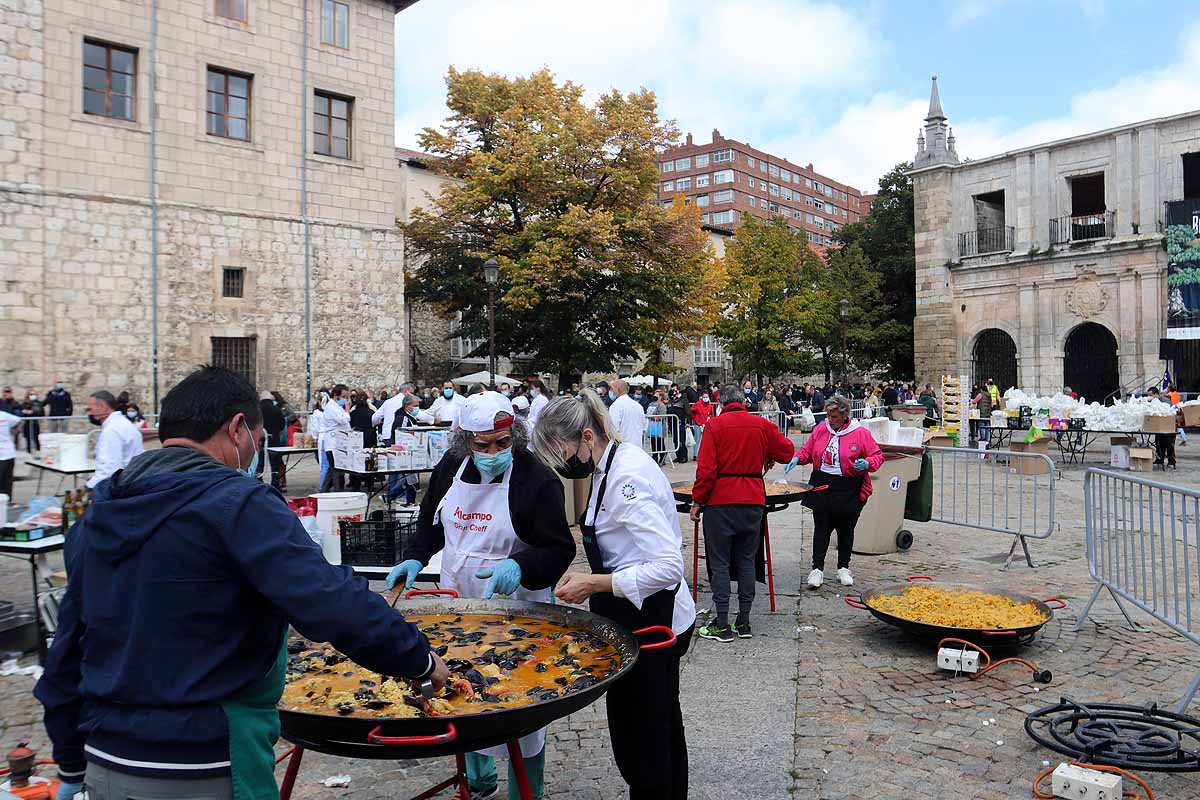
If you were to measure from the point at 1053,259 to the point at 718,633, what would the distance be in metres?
31.5

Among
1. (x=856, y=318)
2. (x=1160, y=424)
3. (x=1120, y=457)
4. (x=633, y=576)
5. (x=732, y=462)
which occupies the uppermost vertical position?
(x=856, y=318)

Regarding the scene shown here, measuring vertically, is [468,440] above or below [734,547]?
above

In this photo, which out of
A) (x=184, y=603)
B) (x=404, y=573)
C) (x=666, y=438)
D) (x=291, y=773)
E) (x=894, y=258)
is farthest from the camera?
(x=894, y=258)

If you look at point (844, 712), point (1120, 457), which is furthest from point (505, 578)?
point (1120, 457)

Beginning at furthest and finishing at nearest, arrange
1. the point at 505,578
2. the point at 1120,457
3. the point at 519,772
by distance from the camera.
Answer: the point at 1120,457 < the point at 505,578 < the point at 519,772

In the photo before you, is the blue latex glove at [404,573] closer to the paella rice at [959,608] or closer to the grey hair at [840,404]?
the paella rice at [959,608]

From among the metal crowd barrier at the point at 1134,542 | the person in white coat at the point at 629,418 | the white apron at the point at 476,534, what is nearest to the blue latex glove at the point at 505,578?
the white apron at the point at 476,534

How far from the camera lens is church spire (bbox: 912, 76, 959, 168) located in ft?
128

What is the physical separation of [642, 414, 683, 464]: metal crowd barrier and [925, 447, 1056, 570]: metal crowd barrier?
589 centimetres

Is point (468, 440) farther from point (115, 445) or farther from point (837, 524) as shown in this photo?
point (115, 445)

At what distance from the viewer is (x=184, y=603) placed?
2045mm

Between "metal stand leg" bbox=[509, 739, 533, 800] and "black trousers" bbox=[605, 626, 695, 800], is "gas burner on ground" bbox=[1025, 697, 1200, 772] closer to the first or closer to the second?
"black trousers" bbox=[605, 626, 695, 800]

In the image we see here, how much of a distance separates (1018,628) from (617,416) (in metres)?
7.25

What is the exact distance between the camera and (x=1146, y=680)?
566 centimetres
